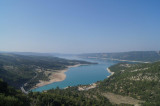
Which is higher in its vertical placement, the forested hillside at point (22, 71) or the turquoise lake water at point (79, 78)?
the forested hillside at point (22, 71)

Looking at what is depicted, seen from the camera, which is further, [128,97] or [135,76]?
[135,76]

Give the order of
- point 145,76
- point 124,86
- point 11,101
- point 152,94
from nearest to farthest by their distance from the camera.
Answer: point 11,101 < point 152,94 < point 124,86 < point 145,76

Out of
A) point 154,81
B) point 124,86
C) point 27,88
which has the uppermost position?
point 154,81

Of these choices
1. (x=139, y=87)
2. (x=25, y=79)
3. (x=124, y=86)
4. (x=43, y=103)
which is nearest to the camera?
(x=43, y=103)

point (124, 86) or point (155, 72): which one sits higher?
point (155, 72)

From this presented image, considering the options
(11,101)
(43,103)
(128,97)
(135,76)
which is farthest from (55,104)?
(135,76)

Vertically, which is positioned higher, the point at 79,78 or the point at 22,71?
the point at 22,71

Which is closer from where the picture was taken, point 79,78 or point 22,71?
point 22,71

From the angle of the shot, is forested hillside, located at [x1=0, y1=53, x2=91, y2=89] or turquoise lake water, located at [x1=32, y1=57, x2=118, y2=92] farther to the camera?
turquoise lake water, located at [x1=32, y1=57, x2=118, y2=92]

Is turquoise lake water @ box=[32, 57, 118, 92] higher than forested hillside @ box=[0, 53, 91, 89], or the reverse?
forested hillside @ box=[0, 53, 91, 89]

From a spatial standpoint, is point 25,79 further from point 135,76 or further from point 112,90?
point 135,76

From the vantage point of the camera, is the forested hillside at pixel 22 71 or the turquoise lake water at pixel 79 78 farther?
the turquoise lake water at pixel 79 78
